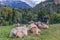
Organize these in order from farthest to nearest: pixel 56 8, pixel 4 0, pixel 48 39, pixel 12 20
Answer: pixel 56 8, pixel 12 20, pixel 4 0, pixel 48 39

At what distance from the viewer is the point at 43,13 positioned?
1071cm

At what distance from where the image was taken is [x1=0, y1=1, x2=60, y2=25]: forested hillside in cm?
1004

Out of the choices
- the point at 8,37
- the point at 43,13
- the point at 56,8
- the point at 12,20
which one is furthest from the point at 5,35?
the point at 56,8

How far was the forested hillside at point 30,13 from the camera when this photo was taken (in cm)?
1004

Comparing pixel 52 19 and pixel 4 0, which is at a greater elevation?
pixel 4 0

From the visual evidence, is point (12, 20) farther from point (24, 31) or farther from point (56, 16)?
point (24, 31)

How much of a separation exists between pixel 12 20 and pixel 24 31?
5.30 m

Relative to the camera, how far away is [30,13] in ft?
34.8

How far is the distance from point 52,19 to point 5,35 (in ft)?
18.7

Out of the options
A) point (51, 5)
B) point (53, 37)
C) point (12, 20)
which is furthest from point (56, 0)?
point (53, 37)

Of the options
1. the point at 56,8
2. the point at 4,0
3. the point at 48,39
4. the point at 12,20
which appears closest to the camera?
the point at 48,39

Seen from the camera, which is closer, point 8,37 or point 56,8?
point 8,37

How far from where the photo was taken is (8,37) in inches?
195

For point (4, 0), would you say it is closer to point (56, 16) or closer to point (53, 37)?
point (56, 16)
